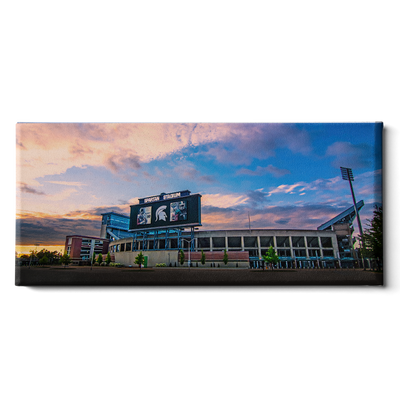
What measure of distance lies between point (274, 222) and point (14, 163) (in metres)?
9.65

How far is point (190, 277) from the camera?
6.50m

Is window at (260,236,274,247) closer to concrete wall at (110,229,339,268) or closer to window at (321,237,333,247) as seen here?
concrete wall at (110,229,339,268)

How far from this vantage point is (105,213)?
25.0 feet

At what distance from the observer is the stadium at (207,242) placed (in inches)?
291

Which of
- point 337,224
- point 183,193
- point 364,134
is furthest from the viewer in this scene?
point 183,193

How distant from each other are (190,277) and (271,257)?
11.9 feet

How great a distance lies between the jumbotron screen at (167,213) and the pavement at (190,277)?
2.83m

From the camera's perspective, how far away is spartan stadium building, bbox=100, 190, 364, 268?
24.3 ft

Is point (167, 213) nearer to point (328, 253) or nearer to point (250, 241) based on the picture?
point (250, 241)

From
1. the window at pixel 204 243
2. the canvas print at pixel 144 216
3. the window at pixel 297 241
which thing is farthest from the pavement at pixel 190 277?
the canvas print at pixel 144 216

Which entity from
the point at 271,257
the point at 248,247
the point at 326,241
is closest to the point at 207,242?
the point at 248,247

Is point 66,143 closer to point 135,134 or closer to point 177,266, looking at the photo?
point 135,134

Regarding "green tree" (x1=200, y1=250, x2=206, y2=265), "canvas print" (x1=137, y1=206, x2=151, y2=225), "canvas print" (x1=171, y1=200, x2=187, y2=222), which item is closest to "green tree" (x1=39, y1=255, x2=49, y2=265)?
"canvas print" (x1=137, y1=206, x2=151, y2=225)

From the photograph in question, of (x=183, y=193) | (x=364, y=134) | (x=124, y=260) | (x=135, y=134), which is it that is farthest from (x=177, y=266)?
(x=364, y=134)
